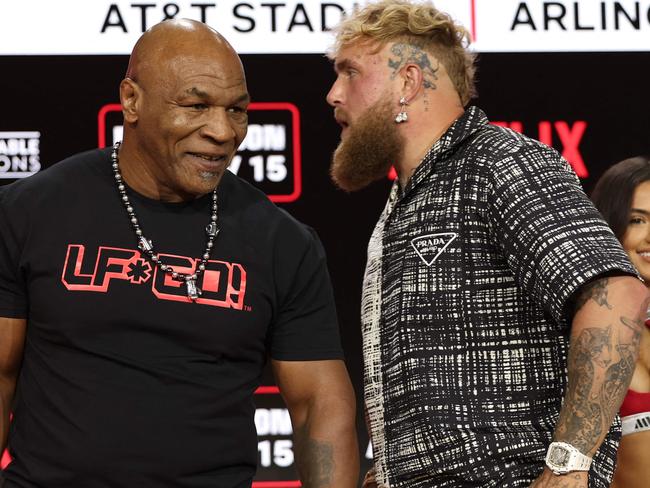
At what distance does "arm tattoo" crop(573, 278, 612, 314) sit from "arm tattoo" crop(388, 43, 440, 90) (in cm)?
57

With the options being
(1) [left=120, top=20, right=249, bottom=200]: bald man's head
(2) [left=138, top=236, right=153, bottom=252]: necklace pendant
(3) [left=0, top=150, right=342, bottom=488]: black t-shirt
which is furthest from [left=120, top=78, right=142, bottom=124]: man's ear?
(2) [left=138, top=236, right=153, bottom=252]: necklace pendant

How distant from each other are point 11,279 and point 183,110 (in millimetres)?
368

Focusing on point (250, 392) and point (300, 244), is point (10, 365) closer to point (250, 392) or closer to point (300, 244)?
point (250, 392)

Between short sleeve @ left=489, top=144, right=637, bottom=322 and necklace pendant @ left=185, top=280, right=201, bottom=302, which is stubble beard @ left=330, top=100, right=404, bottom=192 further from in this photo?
necklace pendant @ left=185, top=280, right=201, bottom=302

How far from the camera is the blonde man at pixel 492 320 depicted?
1563 mm

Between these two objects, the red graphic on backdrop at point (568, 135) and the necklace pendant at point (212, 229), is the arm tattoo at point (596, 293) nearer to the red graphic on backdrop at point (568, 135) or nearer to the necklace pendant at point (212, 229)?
the necklace pendant at point (212, 229)

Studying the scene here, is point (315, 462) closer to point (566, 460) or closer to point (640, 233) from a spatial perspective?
point (566, 460)

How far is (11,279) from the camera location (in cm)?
164

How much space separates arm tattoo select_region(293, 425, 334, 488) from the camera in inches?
68.6

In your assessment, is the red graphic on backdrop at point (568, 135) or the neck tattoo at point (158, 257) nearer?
the neck tattoo at point (158, 257)

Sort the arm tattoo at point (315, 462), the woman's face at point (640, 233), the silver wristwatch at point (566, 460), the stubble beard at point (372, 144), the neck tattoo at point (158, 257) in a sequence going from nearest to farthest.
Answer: the silver wristwatch at point (566, 460) < the neck tattoo at point (158, 257) < the arm tattoo at point (315, 462) < the stubble beard at point (372, 144) < the woman's face at point (640, 233)

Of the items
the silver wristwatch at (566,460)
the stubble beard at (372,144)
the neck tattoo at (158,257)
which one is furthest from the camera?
the stubble beard at (372,144)

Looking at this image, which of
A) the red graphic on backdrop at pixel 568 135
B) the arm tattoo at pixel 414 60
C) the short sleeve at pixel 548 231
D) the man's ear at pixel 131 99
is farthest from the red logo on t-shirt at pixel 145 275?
the red graphic on backdrop at pixel 568 135

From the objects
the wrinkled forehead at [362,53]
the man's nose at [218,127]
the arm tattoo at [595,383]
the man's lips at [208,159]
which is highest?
the wrinkled forehead at [362,53]
